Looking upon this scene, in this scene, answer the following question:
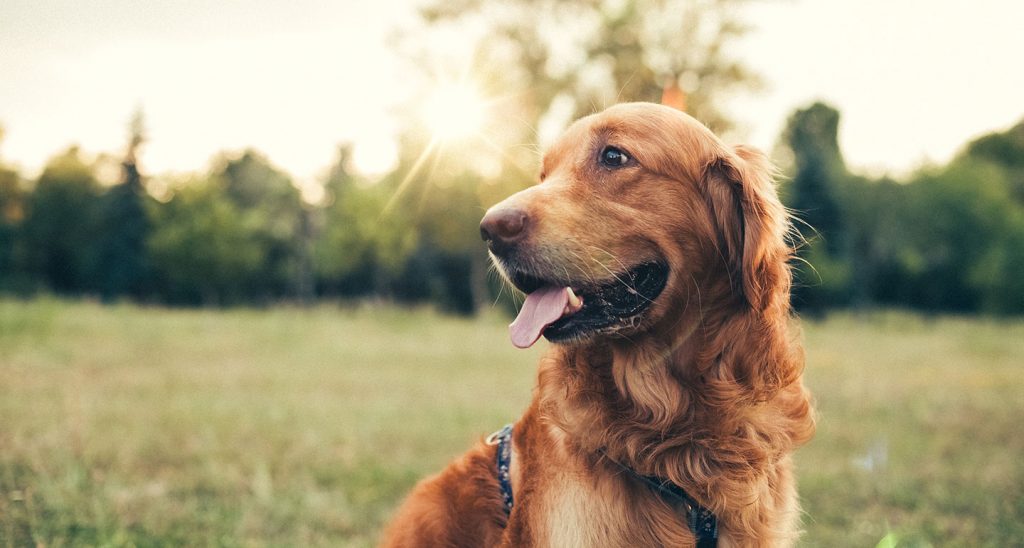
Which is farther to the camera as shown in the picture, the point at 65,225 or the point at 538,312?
the point at 65,225

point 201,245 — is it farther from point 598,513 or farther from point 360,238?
point 598,513

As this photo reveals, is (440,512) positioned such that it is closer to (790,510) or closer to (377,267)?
(790,510)

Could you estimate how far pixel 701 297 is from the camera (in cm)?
242

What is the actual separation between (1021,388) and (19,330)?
15269 mm

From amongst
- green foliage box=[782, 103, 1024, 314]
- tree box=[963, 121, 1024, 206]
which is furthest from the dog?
tree box=[963, 121, 1024, 206]

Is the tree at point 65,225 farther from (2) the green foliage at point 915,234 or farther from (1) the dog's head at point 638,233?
(1) the dog's head at point 638,233

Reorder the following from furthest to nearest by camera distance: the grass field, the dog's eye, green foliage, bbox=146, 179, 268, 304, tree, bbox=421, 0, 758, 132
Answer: green foliage, bbox=146, 179, 268, 304 < tree, bbox=421, 0, 758, 132 < the grass field < the dog's eye

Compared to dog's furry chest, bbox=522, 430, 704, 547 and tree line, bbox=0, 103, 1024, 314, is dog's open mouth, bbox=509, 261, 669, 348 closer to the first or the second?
dog's furry chest, bbox=522, 430, 704, 547

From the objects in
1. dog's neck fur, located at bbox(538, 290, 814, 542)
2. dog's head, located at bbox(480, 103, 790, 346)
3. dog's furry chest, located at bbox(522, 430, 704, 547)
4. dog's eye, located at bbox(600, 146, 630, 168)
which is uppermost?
dog's eye, located at bbox(600, 146, 630, 168)

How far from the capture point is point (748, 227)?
8.04ft

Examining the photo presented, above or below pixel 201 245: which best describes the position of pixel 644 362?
above

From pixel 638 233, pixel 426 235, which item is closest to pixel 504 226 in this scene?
pixel 638 233

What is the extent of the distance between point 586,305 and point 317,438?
446 cm

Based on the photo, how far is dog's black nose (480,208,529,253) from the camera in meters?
2.29
